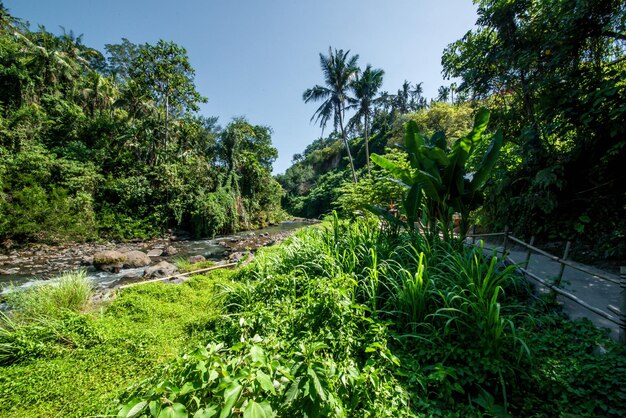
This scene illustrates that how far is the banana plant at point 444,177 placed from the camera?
403 centimetres

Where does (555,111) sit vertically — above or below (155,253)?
above

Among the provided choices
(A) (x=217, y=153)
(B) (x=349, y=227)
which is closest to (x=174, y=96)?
(A) (x=217, y=153)

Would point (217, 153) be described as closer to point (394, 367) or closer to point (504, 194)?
point (504, 194)

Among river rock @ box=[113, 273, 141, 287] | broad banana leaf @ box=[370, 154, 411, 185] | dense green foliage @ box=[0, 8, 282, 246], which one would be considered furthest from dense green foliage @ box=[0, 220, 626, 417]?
dense green foliage @ box=[0, 8, 282, 246]

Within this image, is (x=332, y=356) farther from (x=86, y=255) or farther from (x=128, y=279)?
(x=86, y=255)

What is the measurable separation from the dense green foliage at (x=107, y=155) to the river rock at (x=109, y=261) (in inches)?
207

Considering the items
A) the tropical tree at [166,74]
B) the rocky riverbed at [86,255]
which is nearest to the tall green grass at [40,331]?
the rocky riverbed at [86,255]

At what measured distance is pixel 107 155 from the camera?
55.1 feet

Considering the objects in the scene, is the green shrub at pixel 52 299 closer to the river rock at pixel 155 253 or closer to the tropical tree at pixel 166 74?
the river rock at pixel 155 253

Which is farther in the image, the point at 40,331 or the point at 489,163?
the point at 489,163

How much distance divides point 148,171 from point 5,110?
29.3 ft

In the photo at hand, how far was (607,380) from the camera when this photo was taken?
1825 millimetres

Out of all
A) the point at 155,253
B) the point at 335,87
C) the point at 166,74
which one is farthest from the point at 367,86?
the point at 155,253

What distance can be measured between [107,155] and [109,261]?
11331mm
